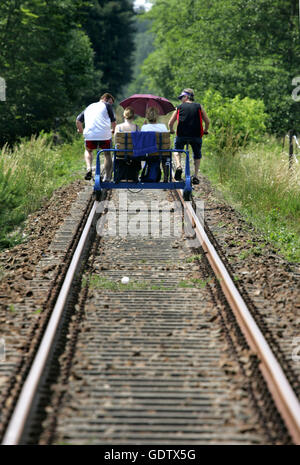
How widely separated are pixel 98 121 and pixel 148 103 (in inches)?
54.2

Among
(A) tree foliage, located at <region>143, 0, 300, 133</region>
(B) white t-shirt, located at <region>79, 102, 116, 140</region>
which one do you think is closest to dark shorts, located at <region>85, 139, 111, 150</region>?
(B) white t-shirt, located at <region>79, 102, 116, 140</region>

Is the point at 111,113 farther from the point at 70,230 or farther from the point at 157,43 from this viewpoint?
the point at 157,43

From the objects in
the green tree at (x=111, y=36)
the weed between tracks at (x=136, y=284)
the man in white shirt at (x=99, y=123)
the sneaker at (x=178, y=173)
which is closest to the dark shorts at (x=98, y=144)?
the man in white shirt at (x=99, y=123)

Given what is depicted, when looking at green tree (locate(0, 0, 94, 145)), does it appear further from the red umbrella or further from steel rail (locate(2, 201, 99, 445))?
steel rail (locate(2, 201, 99, 445))

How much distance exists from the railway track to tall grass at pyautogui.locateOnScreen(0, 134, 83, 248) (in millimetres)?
3392

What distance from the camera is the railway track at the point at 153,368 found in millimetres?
3912

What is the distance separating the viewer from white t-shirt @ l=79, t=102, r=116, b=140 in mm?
10820

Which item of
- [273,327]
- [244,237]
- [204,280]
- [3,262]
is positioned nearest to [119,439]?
[273,327]

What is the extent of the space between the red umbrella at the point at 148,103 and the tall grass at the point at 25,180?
2800mm

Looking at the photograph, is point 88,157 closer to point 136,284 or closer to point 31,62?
point 136,284

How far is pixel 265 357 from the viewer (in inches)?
183

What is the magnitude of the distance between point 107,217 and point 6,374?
19.5ft

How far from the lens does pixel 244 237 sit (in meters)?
9.12

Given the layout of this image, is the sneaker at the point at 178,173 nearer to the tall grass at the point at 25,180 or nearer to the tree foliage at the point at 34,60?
the tall grass at the point at 25,180
